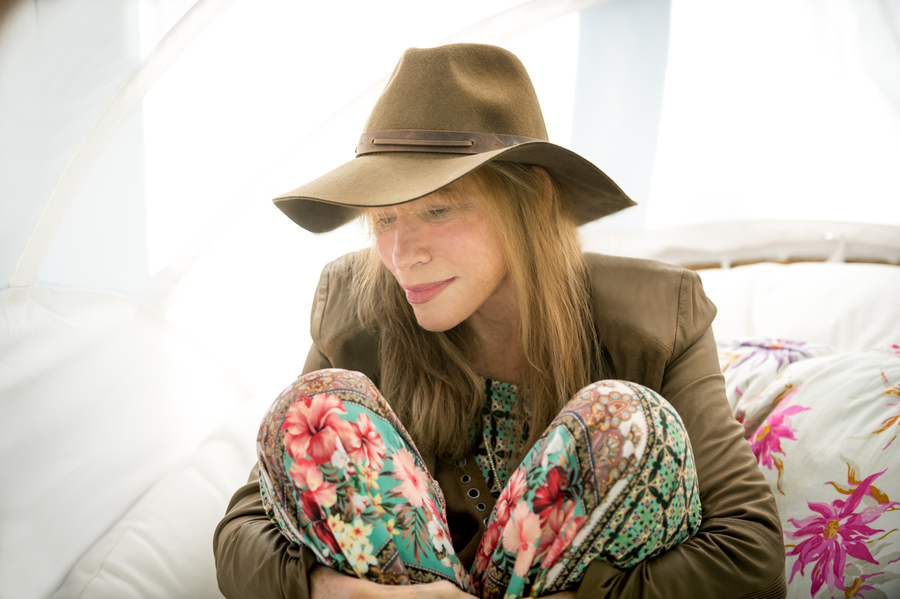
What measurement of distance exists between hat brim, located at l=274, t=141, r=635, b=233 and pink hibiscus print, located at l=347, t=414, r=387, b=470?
31cm

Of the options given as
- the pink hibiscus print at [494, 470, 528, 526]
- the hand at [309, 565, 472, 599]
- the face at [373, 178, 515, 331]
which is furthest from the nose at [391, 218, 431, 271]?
the hand at [309, 565, 472, 599]

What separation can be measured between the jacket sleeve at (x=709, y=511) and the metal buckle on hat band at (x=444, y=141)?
0.45 metres

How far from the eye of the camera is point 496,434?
120 centimetres

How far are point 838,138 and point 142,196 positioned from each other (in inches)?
76.3

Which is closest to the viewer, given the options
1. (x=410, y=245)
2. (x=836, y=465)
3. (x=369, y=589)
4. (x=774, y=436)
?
(x=369, y=589)

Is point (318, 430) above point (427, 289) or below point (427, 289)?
below

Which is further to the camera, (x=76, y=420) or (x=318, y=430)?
(x=76, y=420)

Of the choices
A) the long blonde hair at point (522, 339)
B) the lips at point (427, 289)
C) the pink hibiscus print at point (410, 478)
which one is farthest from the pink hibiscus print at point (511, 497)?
the lips at point (427, 289)

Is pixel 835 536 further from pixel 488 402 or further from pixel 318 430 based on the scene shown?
pixel 318 430

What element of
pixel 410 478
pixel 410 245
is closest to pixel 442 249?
pixel 410 245

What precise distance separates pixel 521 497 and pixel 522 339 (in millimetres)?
395

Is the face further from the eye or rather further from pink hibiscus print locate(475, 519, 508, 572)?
pink hibiscus print locate(475, 519, 508, 572)

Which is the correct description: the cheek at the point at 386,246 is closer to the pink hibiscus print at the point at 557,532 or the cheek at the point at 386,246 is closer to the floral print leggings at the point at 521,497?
the floral print leggings at the point at 521,497

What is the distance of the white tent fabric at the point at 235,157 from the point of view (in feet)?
3.83
